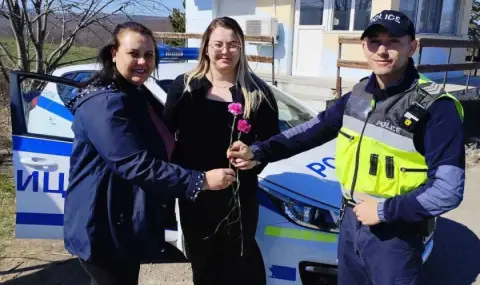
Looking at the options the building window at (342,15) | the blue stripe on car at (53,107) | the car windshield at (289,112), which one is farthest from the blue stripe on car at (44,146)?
the building window at (342,15)

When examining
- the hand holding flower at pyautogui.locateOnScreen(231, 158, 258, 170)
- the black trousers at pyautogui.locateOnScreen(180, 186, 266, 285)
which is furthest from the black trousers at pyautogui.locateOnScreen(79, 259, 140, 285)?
the hand holding flower at pyautogui.locateOnScreen(231, 158, 258, 170)

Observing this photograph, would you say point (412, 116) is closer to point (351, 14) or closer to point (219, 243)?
point (219, 243)

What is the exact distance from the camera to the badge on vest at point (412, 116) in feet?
5.03

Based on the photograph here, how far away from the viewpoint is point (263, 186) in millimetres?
2523

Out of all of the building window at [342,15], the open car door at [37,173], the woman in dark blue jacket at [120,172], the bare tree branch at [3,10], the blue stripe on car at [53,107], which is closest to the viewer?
the woman in dark blue jacket at [120,172]

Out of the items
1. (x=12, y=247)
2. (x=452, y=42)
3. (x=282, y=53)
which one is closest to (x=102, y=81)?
(x=12, y=247)

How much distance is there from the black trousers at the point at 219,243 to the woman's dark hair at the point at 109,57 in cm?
80

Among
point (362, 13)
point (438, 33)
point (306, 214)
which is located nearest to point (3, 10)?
point (306, 214)

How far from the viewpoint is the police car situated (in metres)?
2.39

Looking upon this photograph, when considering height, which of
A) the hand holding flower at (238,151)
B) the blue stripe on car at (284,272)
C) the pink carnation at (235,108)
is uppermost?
the pink carnation at (235,108)

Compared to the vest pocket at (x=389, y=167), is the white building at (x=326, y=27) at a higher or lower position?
higher

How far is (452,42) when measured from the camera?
7516mm

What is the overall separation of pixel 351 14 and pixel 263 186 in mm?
7390

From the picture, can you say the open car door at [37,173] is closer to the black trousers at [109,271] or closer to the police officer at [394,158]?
the black trousers at [109,271]
